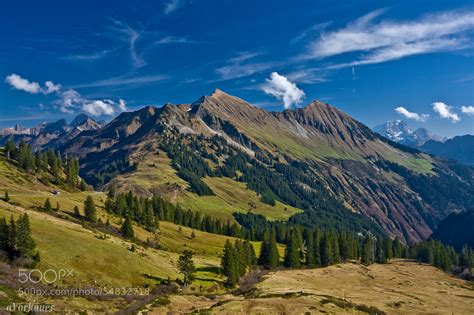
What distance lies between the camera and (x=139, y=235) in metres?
132

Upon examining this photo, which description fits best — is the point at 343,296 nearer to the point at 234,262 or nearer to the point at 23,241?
the point at 234,262

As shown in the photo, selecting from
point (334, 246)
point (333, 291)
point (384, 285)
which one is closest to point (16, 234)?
point (333, 291)

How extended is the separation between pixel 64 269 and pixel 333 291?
66851 millimetres

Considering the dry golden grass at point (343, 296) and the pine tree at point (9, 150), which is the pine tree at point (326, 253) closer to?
the dry golden grass at point (343, 296)

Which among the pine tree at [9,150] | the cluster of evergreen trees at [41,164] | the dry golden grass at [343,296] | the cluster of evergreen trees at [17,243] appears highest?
the pine tree at [9,150]

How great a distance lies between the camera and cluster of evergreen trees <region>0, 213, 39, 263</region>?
68.6 metres

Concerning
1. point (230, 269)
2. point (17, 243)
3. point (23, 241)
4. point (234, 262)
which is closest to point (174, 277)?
point (230, 269)

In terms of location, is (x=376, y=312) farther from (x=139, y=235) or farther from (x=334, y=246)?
(x=334, y=246)

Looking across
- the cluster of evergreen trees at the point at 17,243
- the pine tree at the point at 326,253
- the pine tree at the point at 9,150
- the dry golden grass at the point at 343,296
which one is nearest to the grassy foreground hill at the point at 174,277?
the dry golden grass at the point at 343,296

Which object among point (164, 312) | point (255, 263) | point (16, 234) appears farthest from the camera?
point (255, 263)

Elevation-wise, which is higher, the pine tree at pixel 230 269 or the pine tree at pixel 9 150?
the pine tree at pixel 9 150

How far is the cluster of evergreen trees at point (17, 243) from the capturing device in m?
68.6

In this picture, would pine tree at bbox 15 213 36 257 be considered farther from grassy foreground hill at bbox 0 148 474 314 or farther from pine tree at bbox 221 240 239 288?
pine tree at bbox 221 240 239 288

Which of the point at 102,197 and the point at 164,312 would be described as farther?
the point at 102,197
